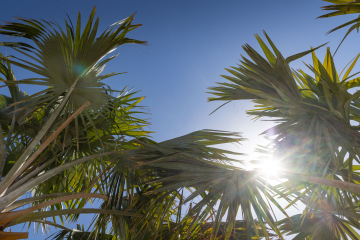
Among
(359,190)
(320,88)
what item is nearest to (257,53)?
(320,88)

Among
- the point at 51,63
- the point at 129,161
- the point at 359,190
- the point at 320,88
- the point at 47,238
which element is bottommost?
the point at 47,238

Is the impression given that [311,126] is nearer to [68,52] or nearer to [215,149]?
[215,149]

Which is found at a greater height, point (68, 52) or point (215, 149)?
point (68, 52)

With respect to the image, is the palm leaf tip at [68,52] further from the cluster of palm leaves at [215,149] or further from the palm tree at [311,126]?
the palm tree at [311,126]

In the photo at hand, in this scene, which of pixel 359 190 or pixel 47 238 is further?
pixel 47 238

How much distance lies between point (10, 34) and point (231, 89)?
2395 mm

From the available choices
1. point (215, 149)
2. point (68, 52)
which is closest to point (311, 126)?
point (215, 149)

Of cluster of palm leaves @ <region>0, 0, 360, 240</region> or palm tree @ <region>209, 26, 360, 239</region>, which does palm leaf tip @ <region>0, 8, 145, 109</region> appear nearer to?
cluster of palm leaves @ <region>0, 0, 360, 240</region>

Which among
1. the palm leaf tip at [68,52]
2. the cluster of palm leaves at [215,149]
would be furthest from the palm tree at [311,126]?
the palm leaf tip at [68,52]

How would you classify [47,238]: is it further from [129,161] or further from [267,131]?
[267,131]

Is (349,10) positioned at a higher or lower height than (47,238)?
higher

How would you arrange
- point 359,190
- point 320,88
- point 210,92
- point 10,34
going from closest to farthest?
1. point 359,190
2. point 320,88
3. point 10,34
4. point 210,92

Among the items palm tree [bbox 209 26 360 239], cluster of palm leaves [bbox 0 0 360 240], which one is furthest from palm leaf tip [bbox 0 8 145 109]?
palm tree [bbox 209 26 360 239]

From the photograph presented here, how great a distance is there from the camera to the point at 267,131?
2.83 metres
